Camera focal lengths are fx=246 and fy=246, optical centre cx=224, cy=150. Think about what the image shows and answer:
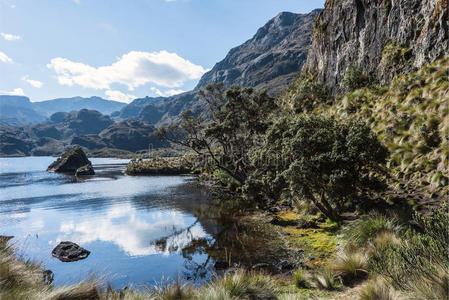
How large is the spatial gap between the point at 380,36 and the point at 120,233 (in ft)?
140

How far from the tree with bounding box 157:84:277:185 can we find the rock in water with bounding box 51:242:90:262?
57.8ft

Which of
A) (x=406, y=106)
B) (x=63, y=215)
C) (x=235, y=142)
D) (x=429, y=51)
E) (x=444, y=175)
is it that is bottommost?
(x=63, y=215)

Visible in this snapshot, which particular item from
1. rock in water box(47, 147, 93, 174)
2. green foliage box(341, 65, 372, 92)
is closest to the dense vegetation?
green foliage box(341, 65, 372, 92)

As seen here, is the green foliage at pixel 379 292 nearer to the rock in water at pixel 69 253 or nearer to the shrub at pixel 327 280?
the shrub at pixel 327 280

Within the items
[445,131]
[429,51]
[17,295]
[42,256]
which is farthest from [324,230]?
[429,51]

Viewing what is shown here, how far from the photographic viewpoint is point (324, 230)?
17.9 m

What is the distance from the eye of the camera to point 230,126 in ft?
110

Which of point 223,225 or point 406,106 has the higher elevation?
point 406,106

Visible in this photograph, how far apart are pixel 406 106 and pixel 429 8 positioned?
13488mm

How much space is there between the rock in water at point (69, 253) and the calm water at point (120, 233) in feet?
1.51

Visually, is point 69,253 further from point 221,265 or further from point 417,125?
point 417,125

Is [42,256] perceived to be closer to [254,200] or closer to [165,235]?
[165,235]

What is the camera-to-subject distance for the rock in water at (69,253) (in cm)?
1670

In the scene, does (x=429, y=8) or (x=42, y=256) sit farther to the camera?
(x=429, y=8)
